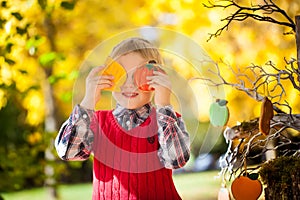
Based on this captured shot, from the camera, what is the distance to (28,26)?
1605 millimetres

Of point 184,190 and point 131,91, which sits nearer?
point 131,91

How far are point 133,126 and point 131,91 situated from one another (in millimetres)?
54

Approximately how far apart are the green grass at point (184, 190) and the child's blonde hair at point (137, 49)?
194cm

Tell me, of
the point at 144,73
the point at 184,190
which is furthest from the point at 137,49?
the point at 184,190

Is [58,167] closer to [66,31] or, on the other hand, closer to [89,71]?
[89,71]

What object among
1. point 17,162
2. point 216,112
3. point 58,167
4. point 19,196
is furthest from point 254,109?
point 19,196

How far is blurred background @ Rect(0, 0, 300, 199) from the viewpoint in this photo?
1.72 meters

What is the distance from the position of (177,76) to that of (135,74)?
7 centimetres

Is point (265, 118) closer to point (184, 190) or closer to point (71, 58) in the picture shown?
point (184, 190)

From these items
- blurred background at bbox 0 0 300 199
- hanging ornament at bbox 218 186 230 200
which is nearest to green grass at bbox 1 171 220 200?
blurred background at bbox 0 0 300 199

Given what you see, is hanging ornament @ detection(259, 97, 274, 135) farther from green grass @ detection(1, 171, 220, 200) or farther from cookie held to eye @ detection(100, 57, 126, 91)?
green grass @ detection(1, 171, 220, 200)

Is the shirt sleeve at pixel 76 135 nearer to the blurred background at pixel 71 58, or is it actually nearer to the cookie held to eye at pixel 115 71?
the cookie held to eye at pixel 115 71

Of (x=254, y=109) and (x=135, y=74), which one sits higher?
(x=254, y=109)

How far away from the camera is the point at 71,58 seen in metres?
3.45
